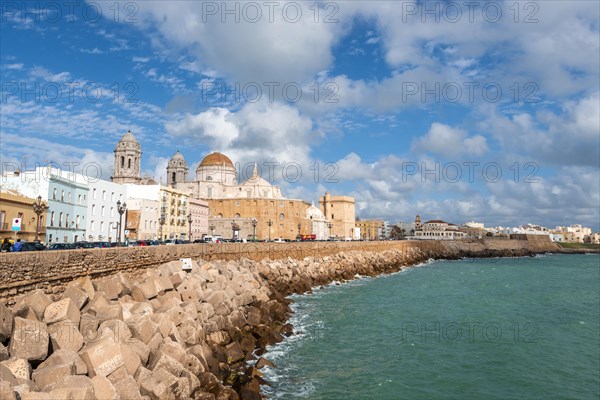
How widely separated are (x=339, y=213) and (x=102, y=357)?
113 m

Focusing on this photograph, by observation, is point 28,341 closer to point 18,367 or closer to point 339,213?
point 18,367

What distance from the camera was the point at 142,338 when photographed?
12.2 m

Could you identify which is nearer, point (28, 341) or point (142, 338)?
point (28, 341)

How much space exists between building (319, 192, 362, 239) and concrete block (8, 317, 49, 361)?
111m

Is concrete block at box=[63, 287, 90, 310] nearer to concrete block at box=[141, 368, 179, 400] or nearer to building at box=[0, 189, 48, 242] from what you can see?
concrete block at box=[141, 368, 179, 400]

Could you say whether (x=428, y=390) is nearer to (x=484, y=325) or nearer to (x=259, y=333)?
(x=259, y=333)

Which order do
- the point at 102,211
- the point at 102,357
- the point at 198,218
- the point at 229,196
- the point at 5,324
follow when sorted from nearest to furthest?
the point at 5,324, the point at 102,357, the point at 102,211, the point at 198,218, the point at 229,196

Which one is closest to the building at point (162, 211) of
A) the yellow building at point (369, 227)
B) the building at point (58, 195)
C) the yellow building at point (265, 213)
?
the building at point (58, 195)

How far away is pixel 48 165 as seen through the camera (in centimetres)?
3612

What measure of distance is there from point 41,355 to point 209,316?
25.4 feet

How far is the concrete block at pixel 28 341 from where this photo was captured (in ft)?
30.7

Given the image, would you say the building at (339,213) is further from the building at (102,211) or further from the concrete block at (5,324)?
the concrete block at (5,324)

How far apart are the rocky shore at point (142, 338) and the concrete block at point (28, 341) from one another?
0.06 feet

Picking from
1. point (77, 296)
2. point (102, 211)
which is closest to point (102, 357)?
point (77, 296)
